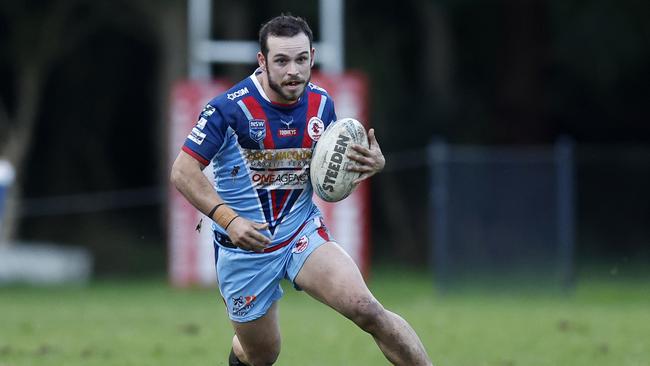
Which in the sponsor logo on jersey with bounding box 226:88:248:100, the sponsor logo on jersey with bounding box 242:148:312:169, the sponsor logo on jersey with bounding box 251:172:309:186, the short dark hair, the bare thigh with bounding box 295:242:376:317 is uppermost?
the short dark hair

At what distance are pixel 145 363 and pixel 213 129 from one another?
10.8 feet

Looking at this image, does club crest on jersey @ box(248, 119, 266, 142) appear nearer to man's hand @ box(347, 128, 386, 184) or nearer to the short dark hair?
the short dark hair

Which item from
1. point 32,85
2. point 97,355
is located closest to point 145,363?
point 97,355

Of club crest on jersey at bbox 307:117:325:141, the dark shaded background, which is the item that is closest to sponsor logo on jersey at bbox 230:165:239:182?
club crest on jersey at bbox 307:117:325:141

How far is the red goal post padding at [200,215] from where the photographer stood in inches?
819

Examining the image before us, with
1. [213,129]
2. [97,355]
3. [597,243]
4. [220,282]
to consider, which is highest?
[213,129]

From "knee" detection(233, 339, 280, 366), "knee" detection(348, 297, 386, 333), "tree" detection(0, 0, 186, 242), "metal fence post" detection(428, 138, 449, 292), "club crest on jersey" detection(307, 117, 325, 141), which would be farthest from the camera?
"tree" detection(0, 0, 186, 242)

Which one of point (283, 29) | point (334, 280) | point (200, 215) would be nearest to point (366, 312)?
point (334, 280)

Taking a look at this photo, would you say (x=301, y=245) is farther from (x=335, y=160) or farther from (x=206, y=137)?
(x=206, y=137)

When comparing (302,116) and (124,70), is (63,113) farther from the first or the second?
(302,116)

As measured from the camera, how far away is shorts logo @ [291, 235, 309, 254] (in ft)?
26.7

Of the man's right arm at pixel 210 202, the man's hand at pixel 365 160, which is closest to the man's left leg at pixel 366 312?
the man's right arm at pixel 210 202

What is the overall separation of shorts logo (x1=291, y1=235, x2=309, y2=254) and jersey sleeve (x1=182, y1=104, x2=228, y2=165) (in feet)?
2.22

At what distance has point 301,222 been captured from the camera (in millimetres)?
8281
